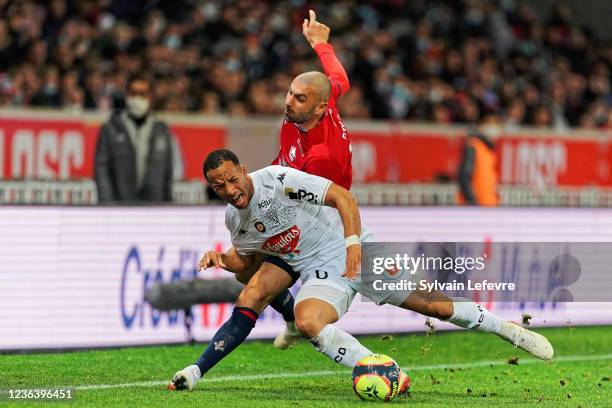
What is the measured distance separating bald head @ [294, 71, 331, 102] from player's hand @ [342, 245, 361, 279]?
5.96 feet

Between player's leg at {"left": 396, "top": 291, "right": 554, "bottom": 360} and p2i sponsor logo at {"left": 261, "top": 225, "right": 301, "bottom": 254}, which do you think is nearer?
p2i sponsor logo at {"left": 261, "top": 225, "right": 301, "bottom": 254}

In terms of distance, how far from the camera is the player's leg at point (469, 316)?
9539mm

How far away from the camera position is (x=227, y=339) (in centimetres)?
923

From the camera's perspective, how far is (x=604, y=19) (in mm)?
29281

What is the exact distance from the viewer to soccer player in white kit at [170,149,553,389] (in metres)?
8.83

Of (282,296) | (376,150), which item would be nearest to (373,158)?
(376,150)

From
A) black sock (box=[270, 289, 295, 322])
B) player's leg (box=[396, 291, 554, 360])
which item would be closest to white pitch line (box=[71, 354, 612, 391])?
black sock (box=[270, 289, 295, 322])

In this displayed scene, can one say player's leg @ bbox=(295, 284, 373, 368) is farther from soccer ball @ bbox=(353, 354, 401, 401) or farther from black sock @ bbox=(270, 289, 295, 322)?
black sock @ bbox=(270, 289, 295, 322)

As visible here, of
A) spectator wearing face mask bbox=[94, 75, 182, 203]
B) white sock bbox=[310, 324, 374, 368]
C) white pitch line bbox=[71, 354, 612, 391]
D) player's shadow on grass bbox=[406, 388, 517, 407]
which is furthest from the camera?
→ spectator wearing face mask bbox=[94, 75, 182, 203]

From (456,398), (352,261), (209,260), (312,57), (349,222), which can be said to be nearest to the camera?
(352,261)

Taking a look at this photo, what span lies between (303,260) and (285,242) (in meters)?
0.20

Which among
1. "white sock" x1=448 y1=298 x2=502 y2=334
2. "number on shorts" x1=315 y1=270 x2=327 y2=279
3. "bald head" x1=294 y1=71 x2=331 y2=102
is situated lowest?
"white sock" x1=448 y1=298 x2=502 y2=334

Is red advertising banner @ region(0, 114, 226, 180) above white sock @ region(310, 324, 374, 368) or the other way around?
above

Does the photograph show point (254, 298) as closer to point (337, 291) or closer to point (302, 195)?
point (337, 291)
